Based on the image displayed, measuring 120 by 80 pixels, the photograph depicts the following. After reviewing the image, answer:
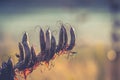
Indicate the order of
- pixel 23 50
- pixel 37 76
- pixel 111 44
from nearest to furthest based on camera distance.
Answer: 1. pixel 23 50
2. pixel 37 76
3. pixel 111 44

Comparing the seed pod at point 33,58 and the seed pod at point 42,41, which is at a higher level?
the seed pod at point 42,41

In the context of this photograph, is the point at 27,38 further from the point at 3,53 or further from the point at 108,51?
the point at 108,51

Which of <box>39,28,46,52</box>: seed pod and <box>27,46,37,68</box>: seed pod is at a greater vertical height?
<box>39,28,46,52</box>: seed pod

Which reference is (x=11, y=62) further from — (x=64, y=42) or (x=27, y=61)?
(x=64, y=42)

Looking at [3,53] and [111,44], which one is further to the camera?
[111,44]

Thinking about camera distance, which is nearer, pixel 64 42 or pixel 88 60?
pixel 64 42

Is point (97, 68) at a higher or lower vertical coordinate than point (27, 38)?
lower

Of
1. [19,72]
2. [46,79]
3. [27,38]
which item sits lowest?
[46,79]

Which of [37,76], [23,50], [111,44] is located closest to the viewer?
[23,50]

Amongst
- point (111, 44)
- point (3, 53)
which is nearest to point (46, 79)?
point (3, 53)

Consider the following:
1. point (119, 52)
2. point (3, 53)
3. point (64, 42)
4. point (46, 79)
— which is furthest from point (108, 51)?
point (64, 42)
